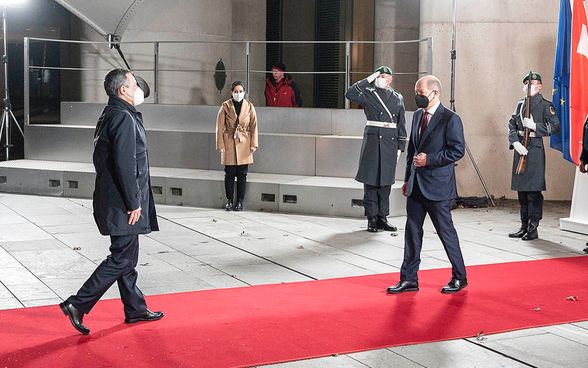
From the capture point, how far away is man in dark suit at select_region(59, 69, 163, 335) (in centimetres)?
584

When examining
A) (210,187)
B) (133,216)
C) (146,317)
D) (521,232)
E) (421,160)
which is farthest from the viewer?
(210,187)

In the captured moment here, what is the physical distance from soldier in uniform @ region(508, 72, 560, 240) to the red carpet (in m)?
2.29

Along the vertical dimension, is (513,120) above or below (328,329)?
above

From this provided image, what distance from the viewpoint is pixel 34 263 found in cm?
836

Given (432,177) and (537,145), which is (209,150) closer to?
(537,145)

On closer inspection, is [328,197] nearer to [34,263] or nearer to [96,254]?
[96,254]

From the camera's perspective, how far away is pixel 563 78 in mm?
10594

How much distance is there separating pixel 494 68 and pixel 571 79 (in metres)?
3.23

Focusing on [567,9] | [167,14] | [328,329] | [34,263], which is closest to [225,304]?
[328,329]

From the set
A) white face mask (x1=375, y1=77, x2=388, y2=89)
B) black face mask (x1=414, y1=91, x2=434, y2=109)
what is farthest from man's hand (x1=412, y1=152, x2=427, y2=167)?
white face mask (x1=375, y1=77, x2=388, y2=89)

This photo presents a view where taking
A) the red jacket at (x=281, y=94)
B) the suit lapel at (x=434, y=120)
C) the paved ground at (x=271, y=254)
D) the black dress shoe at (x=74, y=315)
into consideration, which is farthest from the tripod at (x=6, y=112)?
the black dress shoe at (x=74, y=315)

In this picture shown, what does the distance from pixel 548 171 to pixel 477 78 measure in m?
1.83

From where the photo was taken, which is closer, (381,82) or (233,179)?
(381,82)

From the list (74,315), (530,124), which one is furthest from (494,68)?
(74,315)
